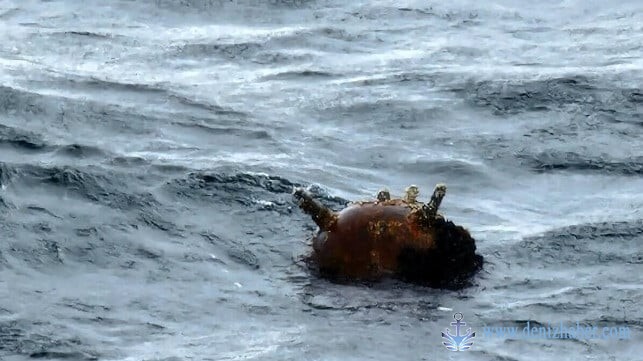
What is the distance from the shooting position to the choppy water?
802 centimetres

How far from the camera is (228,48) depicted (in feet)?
51.9

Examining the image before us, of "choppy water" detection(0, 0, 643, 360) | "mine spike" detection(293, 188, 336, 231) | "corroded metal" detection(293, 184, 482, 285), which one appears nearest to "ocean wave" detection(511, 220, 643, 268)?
"choppy water" detection(0, 0, 643, 360)

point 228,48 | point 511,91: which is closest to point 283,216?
point 511,91

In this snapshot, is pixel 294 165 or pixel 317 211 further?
pixel 294 165

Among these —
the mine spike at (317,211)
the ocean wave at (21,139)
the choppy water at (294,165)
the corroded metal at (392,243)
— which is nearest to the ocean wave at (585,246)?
the choppy water at (294,165)

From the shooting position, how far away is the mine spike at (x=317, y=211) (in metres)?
8.77

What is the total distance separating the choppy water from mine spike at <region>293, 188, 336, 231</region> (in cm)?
35

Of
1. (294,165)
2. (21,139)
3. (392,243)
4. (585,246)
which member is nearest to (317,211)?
(392,243)

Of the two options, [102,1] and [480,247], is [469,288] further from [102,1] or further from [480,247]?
[102,1]

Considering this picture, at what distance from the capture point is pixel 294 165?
11.4 meters

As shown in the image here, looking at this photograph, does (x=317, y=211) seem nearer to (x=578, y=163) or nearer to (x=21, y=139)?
(x=578, y=163)

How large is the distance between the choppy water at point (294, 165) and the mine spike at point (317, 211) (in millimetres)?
348

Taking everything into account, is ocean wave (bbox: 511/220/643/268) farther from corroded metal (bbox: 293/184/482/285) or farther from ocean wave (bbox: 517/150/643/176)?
ocean wave (bbox: 517/150/643/176)

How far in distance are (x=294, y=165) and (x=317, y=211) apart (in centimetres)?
260
